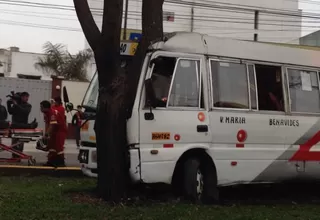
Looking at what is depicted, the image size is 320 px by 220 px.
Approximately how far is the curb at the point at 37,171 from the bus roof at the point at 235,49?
4.06m

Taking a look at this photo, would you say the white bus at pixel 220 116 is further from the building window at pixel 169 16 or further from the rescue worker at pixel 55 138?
the building window at pixel 169 16

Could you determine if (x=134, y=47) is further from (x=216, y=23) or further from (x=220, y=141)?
(x=216, y=23)

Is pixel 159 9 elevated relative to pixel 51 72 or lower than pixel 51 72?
lower

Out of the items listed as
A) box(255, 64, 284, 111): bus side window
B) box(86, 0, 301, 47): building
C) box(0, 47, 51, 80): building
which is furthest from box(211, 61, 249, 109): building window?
box(86, 0, 301, 47): building

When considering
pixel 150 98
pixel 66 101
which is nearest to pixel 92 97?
pixel 66 101

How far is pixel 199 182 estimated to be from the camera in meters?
7.56

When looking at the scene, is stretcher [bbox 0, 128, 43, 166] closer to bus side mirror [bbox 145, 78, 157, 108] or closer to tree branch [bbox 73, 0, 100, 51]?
tree branch [bbox 73, 0, 100, 51]

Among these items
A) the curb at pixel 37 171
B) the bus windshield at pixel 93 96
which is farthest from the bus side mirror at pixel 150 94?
the curb at pixel 37 171

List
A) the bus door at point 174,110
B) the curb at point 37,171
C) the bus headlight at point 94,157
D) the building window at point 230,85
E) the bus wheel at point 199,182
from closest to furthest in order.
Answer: the bus door at point 174,110
the bus wheel at point 199,182
the bus headlight at point 94,157
the building window at point 230,85
the curb at point 37,171

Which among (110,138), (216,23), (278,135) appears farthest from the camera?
(216,23)

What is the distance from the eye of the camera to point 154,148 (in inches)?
279

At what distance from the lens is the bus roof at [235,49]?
7555 millimetres

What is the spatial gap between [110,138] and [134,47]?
166 cm

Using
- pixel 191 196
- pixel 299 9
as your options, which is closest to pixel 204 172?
pixel 191 196
